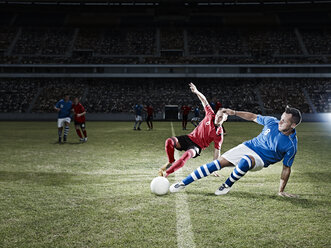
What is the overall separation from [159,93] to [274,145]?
1462 inches

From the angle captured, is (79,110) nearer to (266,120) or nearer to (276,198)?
(266,120)

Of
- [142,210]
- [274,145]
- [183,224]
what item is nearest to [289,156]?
[274,145]

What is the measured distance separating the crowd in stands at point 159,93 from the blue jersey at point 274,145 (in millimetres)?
34519

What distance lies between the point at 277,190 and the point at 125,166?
3.86 meters

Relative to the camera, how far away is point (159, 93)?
41.3 meters

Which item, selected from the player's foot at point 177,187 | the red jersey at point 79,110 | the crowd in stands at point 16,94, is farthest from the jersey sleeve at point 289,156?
the crowd in stands at point 16,94

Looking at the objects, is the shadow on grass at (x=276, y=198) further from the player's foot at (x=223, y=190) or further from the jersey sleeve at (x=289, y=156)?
the jersey sleeve at (x=289, y=156)

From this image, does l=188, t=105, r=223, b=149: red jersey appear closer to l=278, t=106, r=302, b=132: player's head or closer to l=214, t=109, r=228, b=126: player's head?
l=214, t=109, r=228, b=126: player's head

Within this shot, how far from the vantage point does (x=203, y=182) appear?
238 inches
